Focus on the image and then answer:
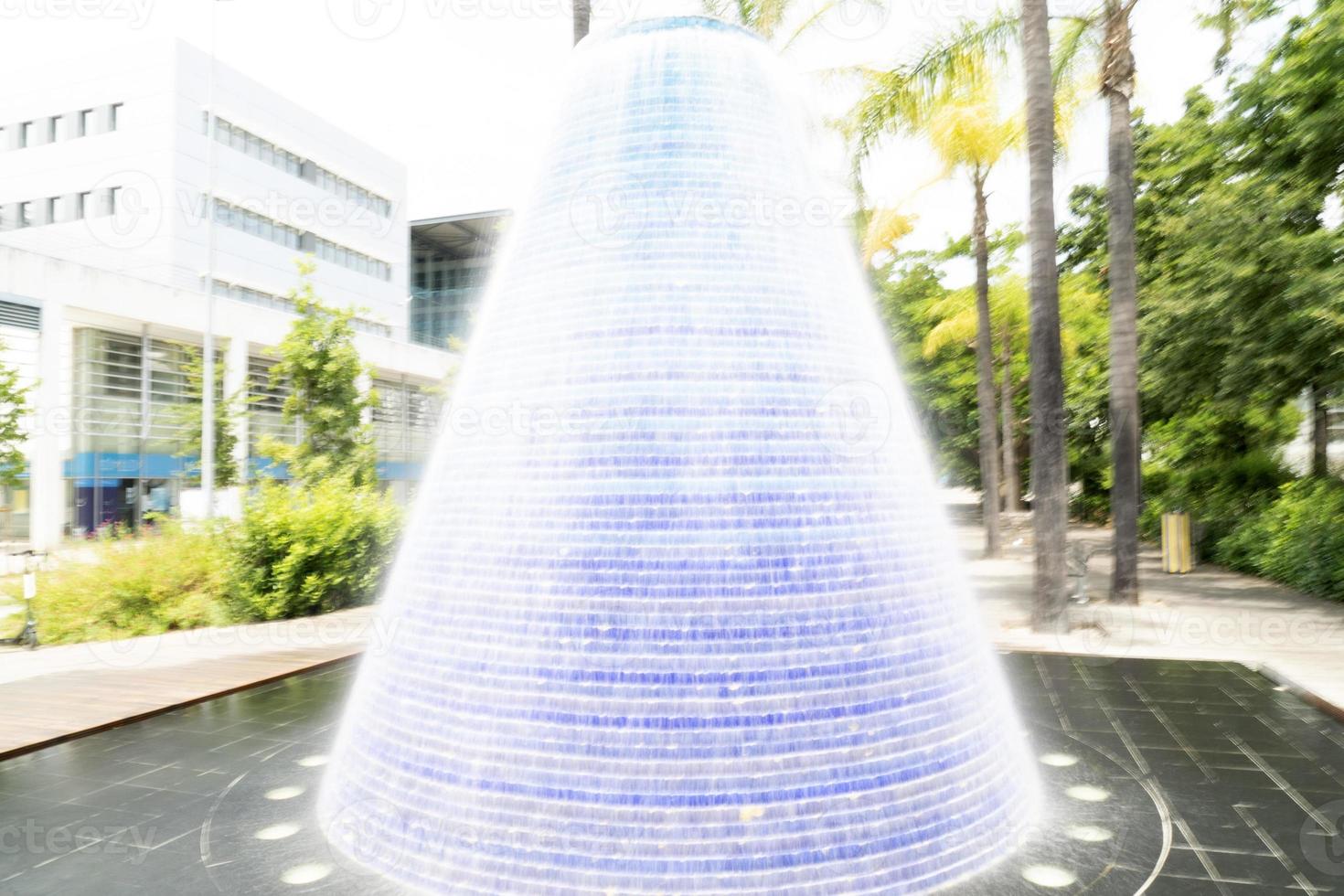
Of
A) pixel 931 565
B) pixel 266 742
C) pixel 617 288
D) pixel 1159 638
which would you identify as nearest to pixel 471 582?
pixel 617 288

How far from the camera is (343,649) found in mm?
9352

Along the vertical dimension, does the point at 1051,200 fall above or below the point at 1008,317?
below

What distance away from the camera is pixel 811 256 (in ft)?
14.0

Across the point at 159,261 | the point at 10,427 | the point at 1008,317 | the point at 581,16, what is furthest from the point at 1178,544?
the point at 159,261

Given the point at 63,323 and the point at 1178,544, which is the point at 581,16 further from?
the point at 63,323

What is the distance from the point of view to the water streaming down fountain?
3342 millimetres

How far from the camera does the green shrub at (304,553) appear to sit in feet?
37.8

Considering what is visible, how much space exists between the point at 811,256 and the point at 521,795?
112 inches

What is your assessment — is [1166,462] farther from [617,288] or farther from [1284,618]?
[617,288]

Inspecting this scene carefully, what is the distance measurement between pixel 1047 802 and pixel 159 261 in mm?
32358

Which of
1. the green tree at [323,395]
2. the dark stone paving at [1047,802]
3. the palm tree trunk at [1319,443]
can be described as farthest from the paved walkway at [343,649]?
the green tree at [323,395]

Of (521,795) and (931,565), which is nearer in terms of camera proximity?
(521,795)

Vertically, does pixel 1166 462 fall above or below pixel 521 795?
above

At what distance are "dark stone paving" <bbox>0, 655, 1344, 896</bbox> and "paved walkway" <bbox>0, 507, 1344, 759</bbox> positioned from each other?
1.79 ft
